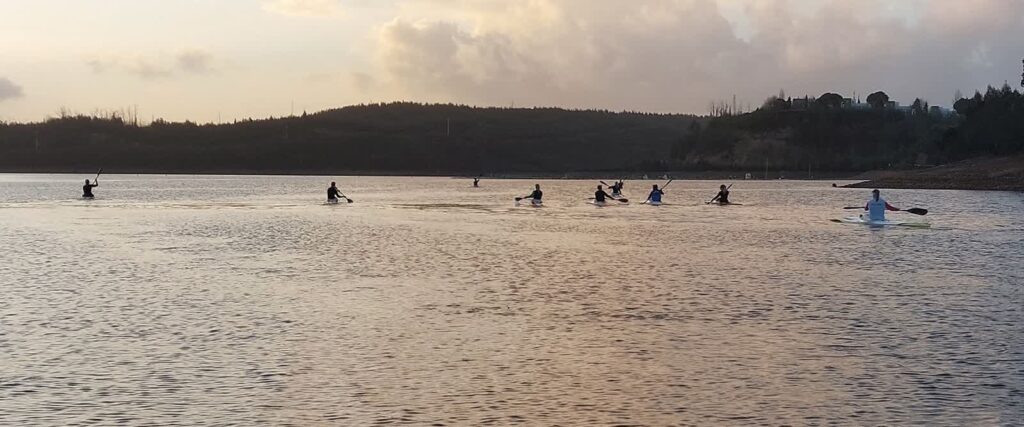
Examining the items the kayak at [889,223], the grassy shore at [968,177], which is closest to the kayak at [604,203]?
the kayak at [889,223]

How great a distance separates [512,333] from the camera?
17.0m

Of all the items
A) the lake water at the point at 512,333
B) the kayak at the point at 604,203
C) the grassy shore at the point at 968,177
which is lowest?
the lake water at the point at 512,333

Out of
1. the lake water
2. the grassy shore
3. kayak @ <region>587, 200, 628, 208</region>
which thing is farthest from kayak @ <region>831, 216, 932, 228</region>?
the grassy shore

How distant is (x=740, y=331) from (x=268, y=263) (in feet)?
54.2

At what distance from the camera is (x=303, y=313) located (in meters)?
19.4

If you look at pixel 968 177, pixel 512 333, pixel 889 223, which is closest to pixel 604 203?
pixel 889 223

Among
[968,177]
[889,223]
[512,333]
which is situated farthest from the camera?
[968,177]

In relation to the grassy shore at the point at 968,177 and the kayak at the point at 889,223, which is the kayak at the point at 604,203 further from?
the grassy shore at the point at 968,177

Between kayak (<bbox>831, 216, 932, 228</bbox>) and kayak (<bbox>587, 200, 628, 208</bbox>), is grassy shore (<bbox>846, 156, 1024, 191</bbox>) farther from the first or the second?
kayak (<bbox>831, 216, 932, 228</bbox>)

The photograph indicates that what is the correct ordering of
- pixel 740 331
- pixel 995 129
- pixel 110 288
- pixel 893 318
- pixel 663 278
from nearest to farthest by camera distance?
pixel 740 331
pixel 893 318
pixel 110 288
pixel 663 278
pixel 995 129

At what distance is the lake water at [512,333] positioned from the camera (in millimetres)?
12109

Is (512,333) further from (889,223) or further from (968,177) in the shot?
(968,177)

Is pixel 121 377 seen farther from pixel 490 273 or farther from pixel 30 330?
pixel 490 273

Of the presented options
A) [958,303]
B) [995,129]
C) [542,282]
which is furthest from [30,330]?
[995,129]
